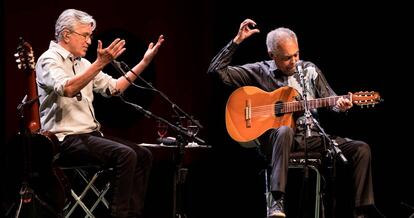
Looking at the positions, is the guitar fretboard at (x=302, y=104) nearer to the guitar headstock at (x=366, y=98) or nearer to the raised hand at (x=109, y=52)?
the guitar headstock at (x=366, y=98)

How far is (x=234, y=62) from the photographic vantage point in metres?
5.62

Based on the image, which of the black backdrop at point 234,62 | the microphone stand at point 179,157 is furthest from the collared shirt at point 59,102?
Answer: the black backdrop at point 234,62

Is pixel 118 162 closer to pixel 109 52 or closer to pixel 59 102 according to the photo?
pixel 59 102

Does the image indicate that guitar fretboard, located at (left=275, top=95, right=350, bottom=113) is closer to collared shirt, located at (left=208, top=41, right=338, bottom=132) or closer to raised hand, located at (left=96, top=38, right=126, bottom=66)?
collared shirt, located at (left=208, top=41, right=338, bottom=132)

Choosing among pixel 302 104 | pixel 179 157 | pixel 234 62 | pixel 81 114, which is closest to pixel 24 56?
pixel 81 114

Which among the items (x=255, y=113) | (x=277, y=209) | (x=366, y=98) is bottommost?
(x=277, y=209)

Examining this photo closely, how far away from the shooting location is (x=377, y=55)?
5.02 m

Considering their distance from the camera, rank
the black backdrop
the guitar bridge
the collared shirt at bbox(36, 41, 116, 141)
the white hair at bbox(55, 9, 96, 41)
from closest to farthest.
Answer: the collared shirt at bbox(36, 41, 116, 141), the white hair at bbox(55, 9, 96, 41), the guitar bridge, the black backdrop

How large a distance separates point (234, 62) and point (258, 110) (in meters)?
1.14

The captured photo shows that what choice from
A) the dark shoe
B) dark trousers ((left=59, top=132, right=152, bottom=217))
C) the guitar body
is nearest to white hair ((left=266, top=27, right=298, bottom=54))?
the guitar body

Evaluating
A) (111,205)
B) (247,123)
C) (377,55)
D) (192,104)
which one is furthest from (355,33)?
(111,205)

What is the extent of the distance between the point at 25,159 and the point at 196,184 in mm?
2245

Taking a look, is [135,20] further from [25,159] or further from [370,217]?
[370,217]

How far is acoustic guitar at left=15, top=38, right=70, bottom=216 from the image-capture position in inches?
145
